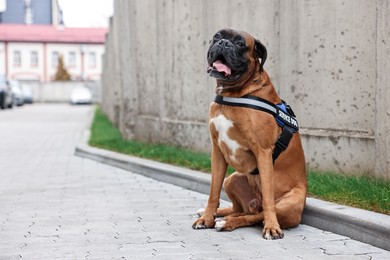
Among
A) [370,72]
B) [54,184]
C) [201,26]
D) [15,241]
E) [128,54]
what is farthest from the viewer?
[128,54]

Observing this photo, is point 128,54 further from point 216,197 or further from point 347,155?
point 216,197

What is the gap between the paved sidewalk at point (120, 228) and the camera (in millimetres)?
4809

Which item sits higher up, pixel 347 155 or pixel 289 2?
pixel 289 2

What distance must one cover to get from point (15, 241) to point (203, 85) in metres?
5.34

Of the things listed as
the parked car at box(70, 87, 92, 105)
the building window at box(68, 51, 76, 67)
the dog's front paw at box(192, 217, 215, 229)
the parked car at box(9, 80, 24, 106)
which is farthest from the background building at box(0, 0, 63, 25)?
the dog's front paw at box(192, 217, 215, 229)

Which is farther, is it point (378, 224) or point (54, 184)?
point (54, 184)

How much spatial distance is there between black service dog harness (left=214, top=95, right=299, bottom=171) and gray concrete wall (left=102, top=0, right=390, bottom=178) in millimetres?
1409

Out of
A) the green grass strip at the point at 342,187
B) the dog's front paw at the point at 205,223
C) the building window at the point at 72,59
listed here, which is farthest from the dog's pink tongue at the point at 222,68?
the building window at the point at 72,59

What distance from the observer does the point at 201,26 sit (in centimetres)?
1012

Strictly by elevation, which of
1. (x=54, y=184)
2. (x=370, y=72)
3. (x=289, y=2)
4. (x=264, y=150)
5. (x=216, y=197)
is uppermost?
(x=289, y=2)

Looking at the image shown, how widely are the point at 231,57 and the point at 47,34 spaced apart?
72538 mm

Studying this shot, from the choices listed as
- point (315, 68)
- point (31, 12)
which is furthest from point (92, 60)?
point (315, 68)

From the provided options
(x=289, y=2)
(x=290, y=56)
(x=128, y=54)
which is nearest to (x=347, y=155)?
(x=290, y=56)

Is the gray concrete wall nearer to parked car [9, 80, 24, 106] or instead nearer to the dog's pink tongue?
the dog's pink tongue
